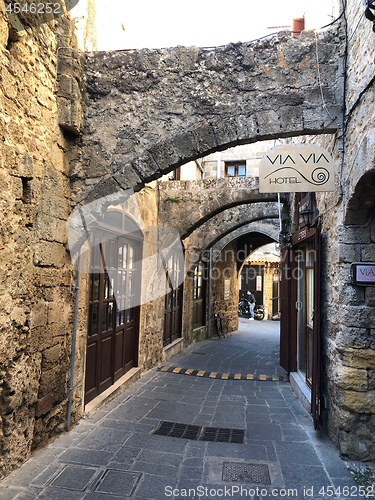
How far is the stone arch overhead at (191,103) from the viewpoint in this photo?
10.1ft

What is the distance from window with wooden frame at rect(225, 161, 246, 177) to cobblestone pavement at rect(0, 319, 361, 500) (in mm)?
7712

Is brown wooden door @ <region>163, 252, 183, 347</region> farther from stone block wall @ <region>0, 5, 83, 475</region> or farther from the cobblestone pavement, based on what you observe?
stone block wall @ <region>0, 5, 83, 475</region>

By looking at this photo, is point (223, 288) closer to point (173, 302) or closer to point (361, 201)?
point (173, 302)

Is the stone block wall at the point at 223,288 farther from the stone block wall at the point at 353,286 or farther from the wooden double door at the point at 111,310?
the stone block wall at the point at 353,286

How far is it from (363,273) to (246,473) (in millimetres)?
1831

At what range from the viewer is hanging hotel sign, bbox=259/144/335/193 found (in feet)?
10.00

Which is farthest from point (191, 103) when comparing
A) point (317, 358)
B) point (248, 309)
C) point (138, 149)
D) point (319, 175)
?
point (248, 309)

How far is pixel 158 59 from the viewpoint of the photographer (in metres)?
3.31

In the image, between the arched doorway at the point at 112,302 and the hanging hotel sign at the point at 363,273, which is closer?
the hanging hotel sign at the point at 363,273

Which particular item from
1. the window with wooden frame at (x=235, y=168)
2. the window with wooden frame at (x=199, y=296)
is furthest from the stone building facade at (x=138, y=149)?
the window with wooden frame at (x=235, y=168)

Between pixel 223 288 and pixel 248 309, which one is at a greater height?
pixel 223 288

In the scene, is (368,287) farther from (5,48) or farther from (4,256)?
(5,48)

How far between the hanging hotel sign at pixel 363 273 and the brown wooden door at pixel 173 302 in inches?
166

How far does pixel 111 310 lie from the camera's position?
14.8 feet
